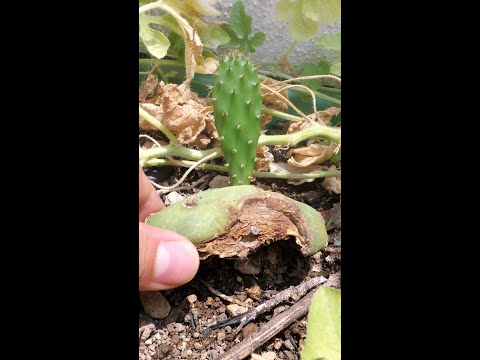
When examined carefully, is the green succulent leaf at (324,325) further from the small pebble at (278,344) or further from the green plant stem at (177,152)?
the green plant stem at (177,152)

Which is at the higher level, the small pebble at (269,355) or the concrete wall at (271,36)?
the concrete wall at (271,36)

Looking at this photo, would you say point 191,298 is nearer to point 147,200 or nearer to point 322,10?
point 147,200

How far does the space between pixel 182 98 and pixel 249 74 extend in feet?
0.44

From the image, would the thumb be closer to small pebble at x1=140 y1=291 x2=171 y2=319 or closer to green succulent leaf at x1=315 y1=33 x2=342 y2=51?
small pebble at x1=140 y1=291 x2=171 y2=319

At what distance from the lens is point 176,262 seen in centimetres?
49

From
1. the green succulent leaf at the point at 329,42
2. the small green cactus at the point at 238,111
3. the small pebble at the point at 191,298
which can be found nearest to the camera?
the small pebble at the point at 191,298

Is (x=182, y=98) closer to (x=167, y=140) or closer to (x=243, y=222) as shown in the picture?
(x=167, y=140)

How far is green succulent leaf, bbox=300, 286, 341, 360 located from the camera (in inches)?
16.4

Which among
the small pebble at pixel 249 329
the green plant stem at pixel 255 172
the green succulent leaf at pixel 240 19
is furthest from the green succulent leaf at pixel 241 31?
the small pebble at pixel 249 329

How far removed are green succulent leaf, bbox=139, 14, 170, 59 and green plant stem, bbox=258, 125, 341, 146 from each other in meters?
0.20

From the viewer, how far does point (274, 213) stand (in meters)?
0.54

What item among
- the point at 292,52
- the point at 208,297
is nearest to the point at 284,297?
the point at 208,297

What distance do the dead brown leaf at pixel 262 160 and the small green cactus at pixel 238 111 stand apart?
0.05 meters

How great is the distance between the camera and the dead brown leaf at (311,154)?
0.73m
